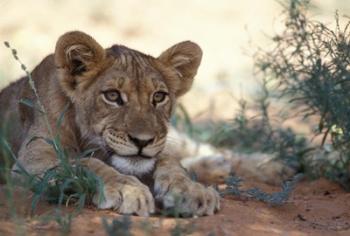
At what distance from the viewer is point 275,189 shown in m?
6.07

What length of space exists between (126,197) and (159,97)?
0.89 meters

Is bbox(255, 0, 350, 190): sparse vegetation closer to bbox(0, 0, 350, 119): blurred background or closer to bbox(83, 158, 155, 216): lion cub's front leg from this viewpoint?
bbox(83, 158, 155, 216): lion cub's front leg

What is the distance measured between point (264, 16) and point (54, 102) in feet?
32.5

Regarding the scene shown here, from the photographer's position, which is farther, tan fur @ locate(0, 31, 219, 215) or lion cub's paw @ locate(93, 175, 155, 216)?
tan fur @ locate(0, 31, 219, 215)

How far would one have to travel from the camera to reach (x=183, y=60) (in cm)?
532

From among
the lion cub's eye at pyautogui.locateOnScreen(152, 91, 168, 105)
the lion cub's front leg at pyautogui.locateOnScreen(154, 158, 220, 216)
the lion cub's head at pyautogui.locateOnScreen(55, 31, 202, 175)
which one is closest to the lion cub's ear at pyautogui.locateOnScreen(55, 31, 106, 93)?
the lion cub's head at pyautogui.locateOnScreen(55, 31, 202, 175)

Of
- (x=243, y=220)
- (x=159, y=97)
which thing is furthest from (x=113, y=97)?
(x=243, y=220)

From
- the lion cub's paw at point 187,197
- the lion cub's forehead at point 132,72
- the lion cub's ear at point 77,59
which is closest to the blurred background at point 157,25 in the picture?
the lion cub's forehead at point 132,72

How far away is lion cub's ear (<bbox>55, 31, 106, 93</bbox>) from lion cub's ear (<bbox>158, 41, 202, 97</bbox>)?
1.59 feet

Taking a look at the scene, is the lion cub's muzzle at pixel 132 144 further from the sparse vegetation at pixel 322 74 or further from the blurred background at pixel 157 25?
the blurred background at pixel 157 25

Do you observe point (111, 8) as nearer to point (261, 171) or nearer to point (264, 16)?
point (264, 16)

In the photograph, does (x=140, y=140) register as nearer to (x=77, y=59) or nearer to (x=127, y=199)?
(x=127, y=199)

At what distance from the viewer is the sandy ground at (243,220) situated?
3.94 meters

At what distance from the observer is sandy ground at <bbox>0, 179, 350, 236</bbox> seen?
394 centimetres
